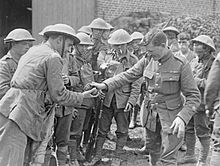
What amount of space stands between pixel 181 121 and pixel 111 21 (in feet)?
32.4

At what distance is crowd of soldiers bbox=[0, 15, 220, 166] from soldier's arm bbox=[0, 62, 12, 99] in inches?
0.5

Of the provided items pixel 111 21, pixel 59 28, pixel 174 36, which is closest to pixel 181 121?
pixel 59 28

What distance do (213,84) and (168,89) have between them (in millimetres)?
691

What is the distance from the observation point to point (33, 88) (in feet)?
14.4

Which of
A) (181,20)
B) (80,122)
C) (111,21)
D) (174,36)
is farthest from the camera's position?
(111,21)

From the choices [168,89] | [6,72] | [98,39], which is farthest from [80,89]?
[168,89]

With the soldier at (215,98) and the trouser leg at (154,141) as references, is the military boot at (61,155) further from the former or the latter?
the soldier at (215,98)

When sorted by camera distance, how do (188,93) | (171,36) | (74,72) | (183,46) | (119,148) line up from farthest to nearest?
(183,46), (171,36), (119,148), (74,72), (188,93)

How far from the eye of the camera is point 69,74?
604 centimetres

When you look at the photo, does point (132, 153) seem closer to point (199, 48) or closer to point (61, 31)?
point (199, 48)

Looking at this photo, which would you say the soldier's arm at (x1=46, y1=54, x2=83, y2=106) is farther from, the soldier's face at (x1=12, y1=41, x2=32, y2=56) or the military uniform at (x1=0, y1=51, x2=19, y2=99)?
the soldier's face at (x1=12, y1=41, x2=32, y2=56)

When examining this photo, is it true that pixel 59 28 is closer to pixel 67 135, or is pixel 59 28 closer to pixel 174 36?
pixel 67 135

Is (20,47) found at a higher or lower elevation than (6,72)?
higher

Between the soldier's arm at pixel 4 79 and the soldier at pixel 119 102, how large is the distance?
72.0 inches
